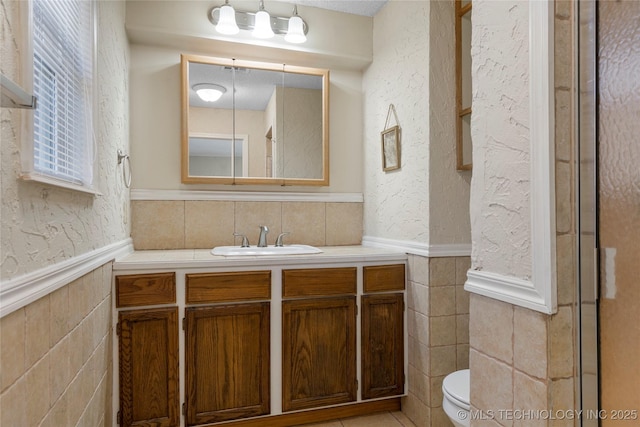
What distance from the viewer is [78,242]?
1195 mm

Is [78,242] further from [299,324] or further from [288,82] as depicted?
[288,82]

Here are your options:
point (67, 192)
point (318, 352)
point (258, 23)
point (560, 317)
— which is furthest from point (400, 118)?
point (67, 192)

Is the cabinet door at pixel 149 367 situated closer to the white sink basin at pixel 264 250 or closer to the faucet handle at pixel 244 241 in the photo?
the white sink basin at pixel 264 250

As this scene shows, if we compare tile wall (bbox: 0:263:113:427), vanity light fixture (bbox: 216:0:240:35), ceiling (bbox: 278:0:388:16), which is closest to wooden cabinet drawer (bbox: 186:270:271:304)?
tile wall (bbox: 0:263:113:427)

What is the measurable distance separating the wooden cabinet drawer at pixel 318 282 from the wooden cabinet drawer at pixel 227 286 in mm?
111

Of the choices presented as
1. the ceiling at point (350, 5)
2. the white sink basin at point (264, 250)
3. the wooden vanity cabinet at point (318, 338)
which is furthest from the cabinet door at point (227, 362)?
the ceiling at point (350, 5)

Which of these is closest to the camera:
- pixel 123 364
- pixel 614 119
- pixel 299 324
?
pixel 614 119

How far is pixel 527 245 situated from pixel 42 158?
4.04 ft

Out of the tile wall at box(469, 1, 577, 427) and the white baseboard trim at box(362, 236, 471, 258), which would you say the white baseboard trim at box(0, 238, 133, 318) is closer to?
the tile wall at box(469, 1, 577, 427)

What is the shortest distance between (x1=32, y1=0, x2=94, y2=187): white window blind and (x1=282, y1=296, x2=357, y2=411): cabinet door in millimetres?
1170

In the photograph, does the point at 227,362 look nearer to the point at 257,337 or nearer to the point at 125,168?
the point at 257,337

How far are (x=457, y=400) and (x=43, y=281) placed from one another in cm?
143

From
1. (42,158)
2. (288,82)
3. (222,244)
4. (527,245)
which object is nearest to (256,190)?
(222,244)

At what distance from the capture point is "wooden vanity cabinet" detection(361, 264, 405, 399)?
2.02 m
